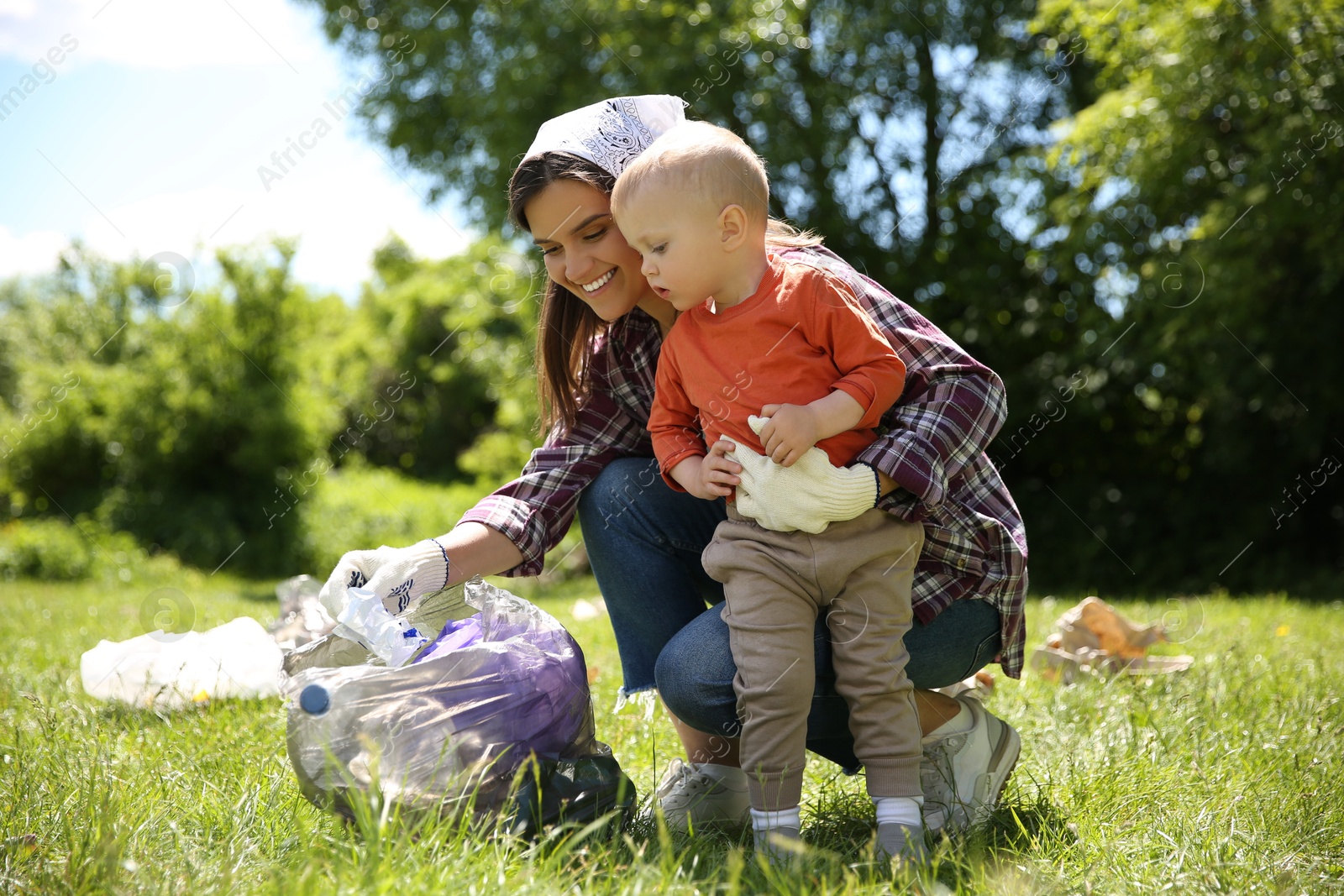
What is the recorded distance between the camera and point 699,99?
890 cm

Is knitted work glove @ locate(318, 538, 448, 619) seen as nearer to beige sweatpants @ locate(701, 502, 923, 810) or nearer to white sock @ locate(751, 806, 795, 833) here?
Answer: beige sweatpants @ locate(701, 502, 923, 810)

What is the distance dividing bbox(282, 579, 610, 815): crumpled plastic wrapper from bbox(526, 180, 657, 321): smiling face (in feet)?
2.41

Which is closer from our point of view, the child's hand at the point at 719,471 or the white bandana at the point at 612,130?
the child's hand at the point at 719,471

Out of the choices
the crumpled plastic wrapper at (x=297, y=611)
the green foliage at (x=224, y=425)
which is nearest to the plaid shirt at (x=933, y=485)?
the crumpled plastic wrapper at (x=297, y=611)

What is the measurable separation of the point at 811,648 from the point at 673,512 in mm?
595

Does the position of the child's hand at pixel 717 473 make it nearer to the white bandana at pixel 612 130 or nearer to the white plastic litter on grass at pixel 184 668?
the white bandana at pixel 612 130

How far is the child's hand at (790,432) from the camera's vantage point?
171 cm

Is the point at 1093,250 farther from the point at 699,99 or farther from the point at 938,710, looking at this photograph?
the point at 938,710

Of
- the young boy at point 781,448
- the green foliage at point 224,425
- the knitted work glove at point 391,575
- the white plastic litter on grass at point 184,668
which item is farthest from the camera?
the green foliage at point 224,425

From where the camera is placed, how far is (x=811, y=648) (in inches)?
69.4

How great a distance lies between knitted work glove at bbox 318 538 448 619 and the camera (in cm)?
185

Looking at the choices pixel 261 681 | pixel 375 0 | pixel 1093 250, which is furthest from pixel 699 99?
pixel 261 681

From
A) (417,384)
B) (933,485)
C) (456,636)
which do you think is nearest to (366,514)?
(417,384)

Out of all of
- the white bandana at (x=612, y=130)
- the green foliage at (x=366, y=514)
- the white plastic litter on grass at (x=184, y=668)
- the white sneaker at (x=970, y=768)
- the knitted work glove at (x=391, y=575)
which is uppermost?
the white bandana at (x=612, y=130)
